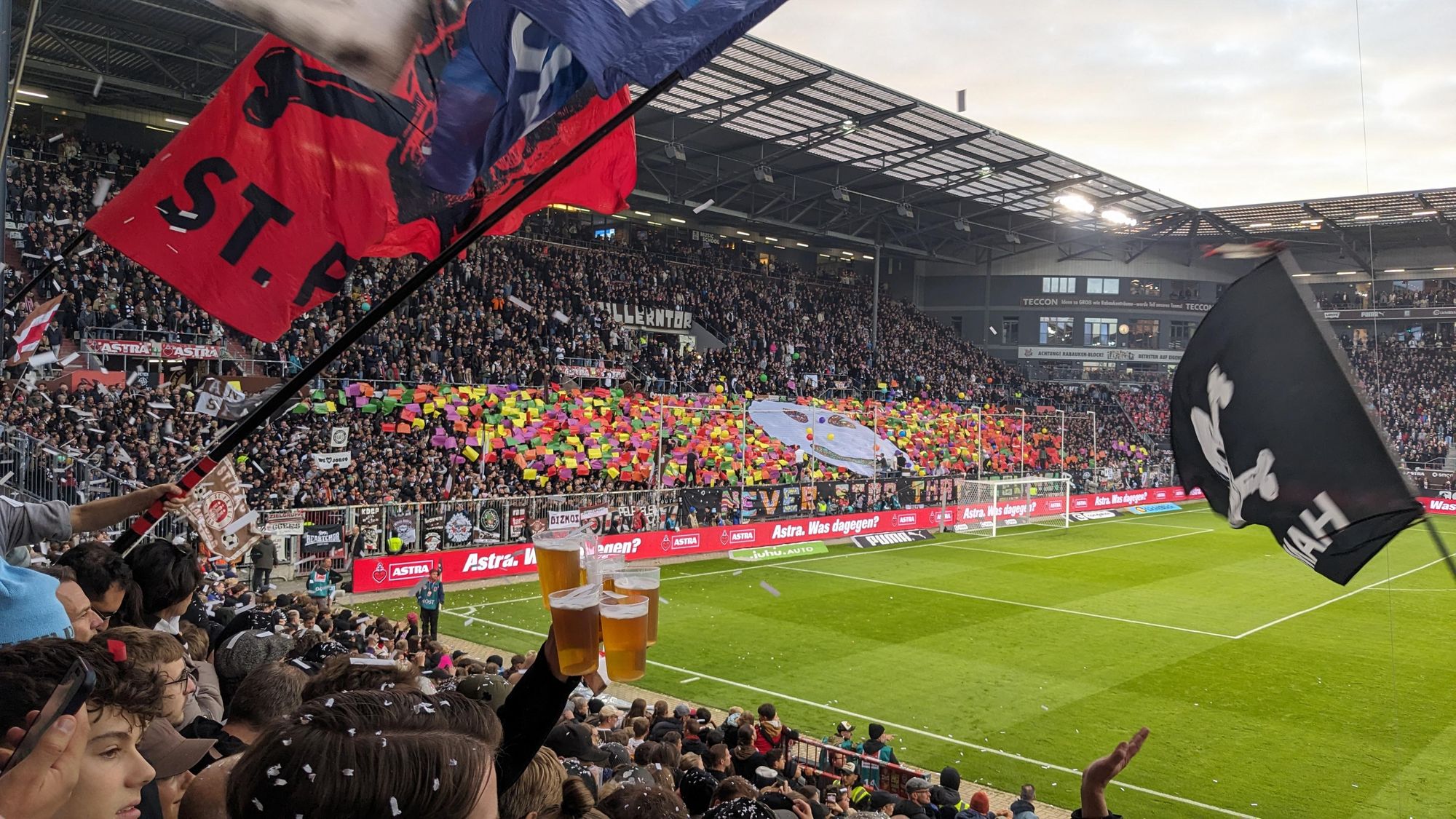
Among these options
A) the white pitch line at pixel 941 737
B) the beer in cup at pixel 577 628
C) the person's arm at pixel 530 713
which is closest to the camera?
the beer in cup at pixel 577 628

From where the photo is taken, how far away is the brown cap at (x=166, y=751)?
2.89m

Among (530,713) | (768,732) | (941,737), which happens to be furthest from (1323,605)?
(530,713)

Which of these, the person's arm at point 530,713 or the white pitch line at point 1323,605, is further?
the white pitch line at point 1323,605

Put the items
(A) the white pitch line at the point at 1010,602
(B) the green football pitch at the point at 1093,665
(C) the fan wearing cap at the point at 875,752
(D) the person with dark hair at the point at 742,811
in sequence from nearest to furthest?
(D) the person with dark hair at the point at 742,811 → (C) the fan wearing cap at the point at 875,752 → (B) the green football pitch at the point at 1093,665 → (A) the white pitch line at the point at 1010,602

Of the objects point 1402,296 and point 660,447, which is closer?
point 660,447

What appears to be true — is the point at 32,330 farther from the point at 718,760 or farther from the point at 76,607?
the point at 718,760

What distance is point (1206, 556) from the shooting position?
3350cm

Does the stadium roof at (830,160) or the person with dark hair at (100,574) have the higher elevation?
the stadium roof at (830,160)

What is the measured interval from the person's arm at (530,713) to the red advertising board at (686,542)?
Result: 11521 millimetres

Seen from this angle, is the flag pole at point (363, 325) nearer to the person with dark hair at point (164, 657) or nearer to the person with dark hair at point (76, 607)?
the person with dark hair at point (76, 607)

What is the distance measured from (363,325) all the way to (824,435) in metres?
30.2

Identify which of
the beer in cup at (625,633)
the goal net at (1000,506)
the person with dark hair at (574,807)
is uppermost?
the beer in cup at (625,633)

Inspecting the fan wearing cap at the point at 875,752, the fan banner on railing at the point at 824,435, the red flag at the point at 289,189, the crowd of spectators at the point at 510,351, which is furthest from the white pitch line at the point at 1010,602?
the red flag at the point at 289,189

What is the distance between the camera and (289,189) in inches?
245
